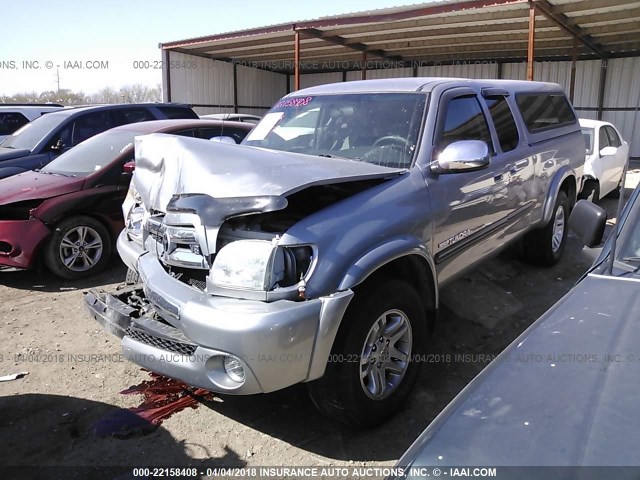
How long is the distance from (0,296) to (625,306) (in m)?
5.56

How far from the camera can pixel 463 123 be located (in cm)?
405

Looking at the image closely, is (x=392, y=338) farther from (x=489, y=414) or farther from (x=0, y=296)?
(x=0, y=296)

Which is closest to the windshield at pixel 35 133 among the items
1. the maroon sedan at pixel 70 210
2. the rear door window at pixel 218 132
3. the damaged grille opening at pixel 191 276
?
the maroon sedan at pixel 70 210

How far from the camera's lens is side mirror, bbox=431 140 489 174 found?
3.32 meters

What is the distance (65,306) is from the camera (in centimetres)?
508

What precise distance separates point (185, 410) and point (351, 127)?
7.48ft

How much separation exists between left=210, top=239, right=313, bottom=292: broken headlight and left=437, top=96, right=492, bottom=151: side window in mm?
1562

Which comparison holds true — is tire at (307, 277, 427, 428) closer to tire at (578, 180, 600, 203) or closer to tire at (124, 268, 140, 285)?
tire at (124, 268, 140, 285)

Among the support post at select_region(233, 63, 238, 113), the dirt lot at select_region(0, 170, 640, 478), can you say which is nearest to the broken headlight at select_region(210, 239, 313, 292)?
the dirt lot at select_region(0, 170, 640, 478)

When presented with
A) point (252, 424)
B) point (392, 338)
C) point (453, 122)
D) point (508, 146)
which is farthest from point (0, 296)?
point (508, 146)

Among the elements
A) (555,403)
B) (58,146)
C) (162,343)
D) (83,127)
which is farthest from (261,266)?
(83,127)

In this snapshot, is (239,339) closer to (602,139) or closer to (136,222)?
(136,222)

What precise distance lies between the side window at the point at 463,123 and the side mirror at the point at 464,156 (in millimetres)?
285

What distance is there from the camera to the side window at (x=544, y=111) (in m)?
5.16
